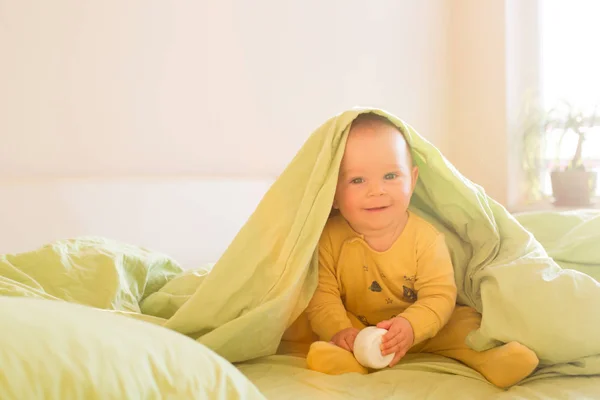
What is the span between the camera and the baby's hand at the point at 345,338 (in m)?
0.99

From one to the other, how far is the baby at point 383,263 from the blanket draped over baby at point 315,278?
0.04 metres

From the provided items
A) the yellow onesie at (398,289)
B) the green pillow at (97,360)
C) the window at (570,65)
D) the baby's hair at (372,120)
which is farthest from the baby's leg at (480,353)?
the window at (570,65)

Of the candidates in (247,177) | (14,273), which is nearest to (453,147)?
(247,177)

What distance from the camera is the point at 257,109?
6.64 ft

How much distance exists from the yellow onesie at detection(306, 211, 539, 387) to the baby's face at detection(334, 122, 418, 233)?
0.06 metres

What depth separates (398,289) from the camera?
114 cm

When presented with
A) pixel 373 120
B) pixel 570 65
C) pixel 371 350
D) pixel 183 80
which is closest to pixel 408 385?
pixel 371 350

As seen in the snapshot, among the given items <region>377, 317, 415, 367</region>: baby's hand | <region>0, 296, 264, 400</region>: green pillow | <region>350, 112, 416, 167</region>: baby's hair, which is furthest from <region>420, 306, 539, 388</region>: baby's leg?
<region>0, 296, 264, 400</region>: green pillow

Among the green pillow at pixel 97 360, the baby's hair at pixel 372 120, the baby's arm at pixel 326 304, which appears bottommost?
the baby's arm at pixel 326 304

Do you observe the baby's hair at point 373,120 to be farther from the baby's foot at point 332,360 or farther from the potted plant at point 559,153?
the potted plant at point 559,153

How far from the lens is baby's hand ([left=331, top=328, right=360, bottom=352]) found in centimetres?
99

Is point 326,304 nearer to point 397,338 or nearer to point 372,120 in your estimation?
point 397,338

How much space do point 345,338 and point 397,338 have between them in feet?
0.29

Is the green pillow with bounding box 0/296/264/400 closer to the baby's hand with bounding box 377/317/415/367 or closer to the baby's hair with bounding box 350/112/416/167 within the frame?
the baby's hand with bounding box 377/317/415/367
